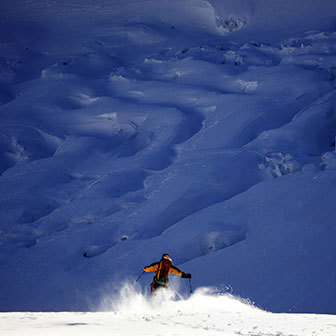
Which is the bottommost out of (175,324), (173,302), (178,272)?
(175,324)

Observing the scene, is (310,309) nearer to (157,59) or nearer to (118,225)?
(118,225)

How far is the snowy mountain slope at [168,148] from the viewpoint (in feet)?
31.9

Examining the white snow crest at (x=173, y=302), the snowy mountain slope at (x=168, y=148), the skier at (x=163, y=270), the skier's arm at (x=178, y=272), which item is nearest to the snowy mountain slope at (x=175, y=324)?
the white snow crest at (x=173, y=302)

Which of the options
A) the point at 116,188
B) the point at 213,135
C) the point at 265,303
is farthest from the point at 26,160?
the point at 265,303

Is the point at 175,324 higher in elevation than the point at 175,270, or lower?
lower

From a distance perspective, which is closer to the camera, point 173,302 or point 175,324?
point 175,324

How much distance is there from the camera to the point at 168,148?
13.2 meters

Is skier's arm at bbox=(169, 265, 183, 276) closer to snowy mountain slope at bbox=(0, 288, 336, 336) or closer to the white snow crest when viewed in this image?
the white snow crest

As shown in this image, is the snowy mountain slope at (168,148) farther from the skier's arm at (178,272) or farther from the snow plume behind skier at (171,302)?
the skier's arm at (178,272)

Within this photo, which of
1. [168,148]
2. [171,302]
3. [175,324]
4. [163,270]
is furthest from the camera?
[168,148]

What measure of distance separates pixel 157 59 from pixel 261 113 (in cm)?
536

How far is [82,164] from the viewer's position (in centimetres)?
1334

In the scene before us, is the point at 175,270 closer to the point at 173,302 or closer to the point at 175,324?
the point at 173,302

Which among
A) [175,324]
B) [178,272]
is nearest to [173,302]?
[178,272]
